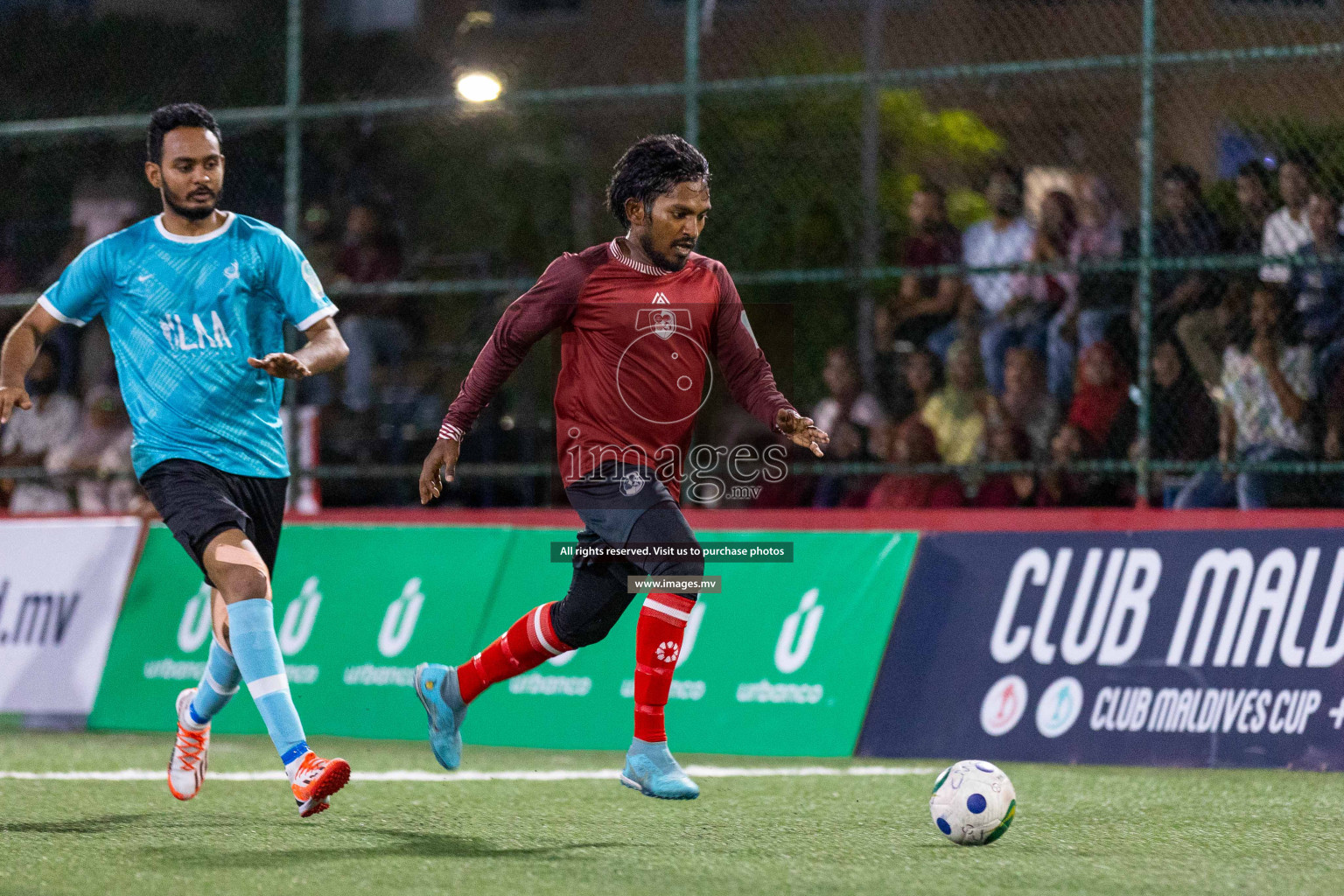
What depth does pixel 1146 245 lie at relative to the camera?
8594mm

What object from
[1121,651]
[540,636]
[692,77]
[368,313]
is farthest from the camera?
[368,313]

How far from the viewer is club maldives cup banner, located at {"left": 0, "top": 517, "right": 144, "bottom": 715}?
916cm

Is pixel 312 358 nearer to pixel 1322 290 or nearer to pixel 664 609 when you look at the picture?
pixel 664 609

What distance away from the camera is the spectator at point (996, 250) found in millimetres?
9656

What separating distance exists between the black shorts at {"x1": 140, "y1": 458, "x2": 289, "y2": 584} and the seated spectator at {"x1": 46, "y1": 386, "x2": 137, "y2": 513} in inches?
205

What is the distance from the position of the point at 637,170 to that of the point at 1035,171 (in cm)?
517

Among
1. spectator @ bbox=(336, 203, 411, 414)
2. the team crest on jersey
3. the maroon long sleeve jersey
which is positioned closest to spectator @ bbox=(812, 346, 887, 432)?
spectator @ bbox=(336, 203, 411, 414)

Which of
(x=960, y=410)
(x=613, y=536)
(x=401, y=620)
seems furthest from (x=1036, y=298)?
(x=613, y=536)

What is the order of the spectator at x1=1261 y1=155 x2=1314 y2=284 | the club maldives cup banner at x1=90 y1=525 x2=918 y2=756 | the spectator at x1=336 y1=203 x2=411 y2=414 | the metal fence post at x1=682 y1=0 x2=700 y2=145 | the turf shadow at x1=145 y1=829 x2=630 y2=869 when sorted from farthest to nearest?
the spectator at x1=336 y1=203 x2=411 y2=414
the metal fence post at x1=682 y1=0 x2=700 y2=145
the spectator at x1=1261 y1=155 x2=1314 y2=284
the club maldives cup banner at x1=90 y1=525 x2=918 y2=756
the turf shadow at x1=145 y1=829 x2=630 y2=869

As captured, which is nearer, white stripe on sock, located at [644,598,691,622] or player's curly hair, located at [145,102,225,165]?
white stripe on sock, located at [644,598,691,622]

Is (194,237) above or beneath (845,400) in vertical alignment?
above

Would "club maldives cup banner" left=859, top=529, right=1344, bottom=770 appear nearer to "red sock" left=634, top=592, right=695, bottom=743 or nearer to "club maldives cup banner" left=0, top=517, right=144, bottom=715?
"red sock" left=634, top=592, right=695, bottom=743

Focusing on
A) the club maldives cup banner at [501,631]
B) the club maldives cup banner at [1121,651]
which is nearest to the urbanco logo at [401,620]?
the club maldives cup banner at [501,631]

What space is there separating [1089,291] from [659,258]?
3986 millimetres
